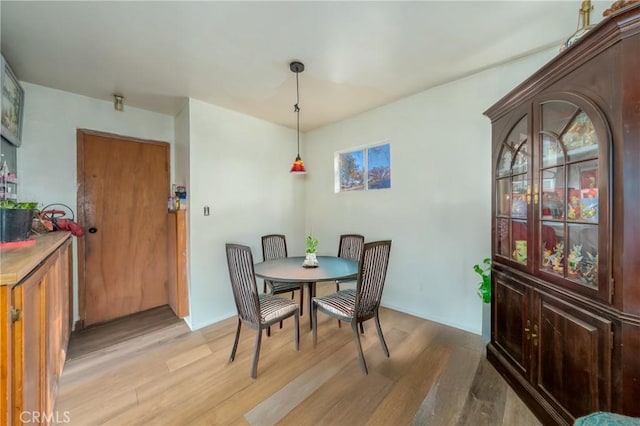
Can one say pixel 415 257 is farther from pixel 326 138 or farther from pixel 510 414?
pixel 326 138

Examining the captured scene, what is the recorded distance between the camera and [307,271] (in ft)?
7.49

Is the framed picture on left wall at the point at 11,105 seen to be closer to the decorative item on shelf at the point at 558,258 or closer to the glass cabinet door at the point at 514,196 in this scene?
the glass cabinet door at the point at 514,196

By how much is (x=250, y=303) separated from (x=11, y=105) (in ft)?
8.35

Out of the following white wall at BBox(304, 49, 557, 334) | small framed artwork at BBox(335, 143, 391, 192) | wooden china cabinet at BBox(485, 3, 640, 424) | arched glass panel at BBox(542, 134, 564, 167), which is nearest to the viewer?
wooden china cabinet at BBox(485, 3, 640, 424)

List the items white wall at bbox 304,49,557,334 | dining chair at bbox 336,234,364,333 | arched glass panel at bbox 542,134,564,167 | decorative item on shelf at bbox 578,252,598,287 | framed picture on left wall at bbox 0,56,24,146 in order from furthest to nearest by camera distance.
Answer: dining chair at bbox 336,234,364,333 < white wall at bbox 304,49,557,334 < framed picture on left wall at bbox 0,56,24,146 < arched glass panel at bbox 542,134,564,167 < decorative item on shelf at bbox 578,252,598,287

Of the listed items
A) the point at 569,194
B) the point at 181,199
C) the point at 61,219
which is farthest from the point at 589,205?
the point at 61,219

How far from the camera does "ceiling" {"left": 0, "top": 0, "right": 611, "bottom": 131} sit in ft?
5.13

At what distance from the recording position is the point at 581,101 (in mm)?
1266

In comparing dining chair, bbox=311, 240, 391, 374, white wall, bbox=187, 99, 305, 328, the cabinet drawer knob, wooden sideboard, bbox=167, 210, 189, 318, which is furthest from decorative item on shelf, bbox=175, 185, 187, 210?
the cabinet drawer knob

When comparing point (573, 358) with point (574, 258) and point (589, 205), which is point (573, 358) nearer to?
point (574, 258)

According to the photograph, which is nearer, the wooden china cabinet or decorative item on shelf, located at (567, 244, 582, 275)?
the wooden china cabinet

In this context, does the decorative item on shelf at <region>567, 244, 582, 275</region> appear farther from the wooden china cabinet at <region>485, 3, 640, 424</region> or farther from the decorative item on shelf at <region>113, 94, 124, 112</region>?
the decorative item on shelf at <region>113, 94, 124, 112</region>

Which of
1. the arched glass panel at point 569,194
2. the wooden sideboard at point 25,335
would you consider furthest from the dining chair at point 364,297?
the wooden sideboard at point 25,335

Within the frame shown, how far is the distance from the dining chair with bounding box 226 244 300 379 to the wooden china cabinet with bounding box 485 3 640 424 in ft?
5.57
